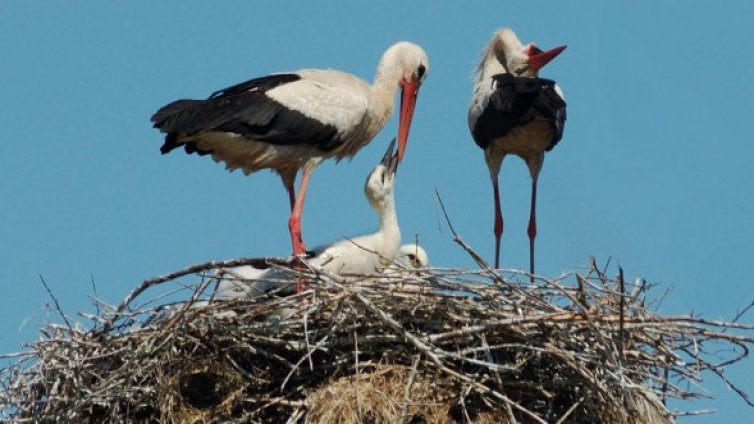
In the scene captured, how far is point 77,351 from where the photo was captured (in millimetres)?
9445

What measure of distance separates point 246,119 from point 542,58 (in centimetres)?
327

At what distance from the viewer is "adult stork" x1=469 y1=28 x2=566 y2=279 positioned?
12352 millimetres

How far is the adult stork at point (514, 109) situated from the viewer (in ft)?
40.5

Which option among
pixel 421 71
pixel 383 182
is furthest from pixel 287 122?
pixel 421 71

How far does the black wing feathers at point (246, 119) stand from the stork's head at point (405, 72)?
767 millimetres

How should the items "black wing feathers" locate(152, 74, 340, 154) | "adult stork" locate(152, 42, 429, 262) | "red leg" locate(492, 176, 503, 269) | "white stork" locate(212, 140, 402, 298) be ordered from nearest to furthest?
"white stork" locate(212, 140, 402, 298) < "black wing feathers" locate(152, 74, 340, 154) < "adult stork" locate(152, 42, 429, 262) < "red leg" locate(492, 176, 503, 269)

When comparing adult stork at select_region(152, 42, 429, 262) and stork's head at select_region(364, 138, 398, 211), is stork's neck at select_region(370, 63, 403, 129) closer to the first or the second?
adult stork at select_region(152, 42, 429, 262)

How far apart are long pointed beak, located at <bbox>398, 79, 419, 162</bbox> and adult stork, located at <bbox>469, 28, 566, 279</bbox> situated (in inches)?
26.8

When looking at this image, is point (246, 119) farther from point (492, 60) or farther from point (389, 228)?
point (492, 60)

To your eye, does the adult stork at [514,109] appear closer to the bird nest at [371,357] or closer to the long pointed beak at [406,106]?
the long pointed beak at [406,106]

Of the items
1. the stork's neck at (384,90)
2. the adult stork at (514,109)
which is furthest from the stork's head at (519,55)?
the stork's neck at (384,90)

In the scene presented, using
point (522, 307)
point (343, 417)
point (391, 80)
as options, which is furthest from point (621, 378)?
point (391, 80)

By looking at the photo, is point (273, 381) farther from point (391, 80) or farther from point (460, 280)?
point (391, 80)

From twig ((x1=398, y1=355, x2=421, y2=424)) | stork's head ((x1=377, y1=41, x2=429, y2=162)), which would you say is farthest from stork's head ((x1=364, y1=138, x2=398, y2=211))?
twig ((x1=398, y1=355, x2=421, y2=424))
